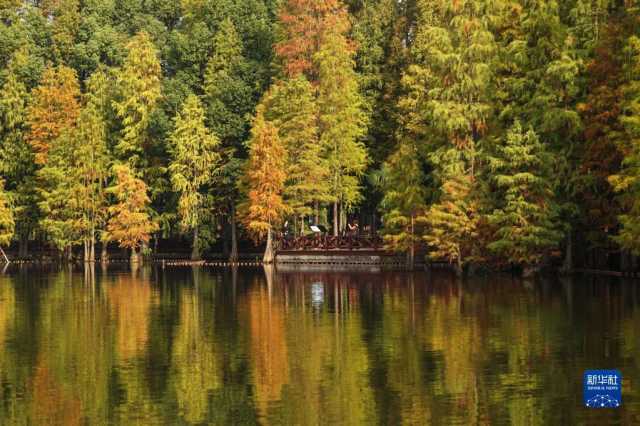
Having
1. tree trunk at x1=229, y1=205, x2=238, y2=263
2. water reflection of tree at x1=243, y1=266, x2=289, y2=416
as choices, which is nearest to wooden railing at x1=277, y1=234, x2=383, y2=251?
tree trunk at x1=229, y1=205, x2=238, y2=263

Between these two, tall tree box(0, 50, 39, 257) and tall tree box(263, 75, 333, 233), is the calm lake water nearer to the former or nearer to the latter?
tall tree box(263, 75, 333, 233)

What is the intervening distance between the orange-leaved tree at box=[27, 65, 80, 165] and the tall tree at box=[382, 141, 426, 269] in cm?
3308

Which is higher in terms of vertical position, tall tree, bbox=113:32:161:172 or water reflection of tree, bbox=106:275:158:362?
tall tree, bbox=113:32:161:172

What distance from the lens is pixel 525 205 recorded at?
55.1 metres

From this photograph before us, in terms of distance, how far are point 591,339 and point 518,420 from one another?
36.3 ft

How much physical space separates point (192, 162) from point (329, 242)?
12766mm

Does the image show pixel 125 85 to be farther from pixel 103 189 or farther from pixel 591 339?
pixel 591 339

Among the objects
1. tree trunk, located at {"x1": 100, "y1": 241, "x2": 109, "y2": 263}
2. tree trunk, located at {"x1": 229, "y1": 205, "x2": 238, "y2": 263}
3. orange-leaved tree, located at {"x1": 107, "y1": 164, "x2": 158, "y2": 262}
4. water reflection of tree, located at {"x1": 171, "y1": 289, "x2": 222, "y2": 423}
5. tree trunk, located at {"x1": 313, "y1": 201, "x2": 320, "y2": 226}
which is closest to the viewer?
water reflection of tree, located at {"x1": 171, "y1": 289, "x2": 222, "y2": 423}

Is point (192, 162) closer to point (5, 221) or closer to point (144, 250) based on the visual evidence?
point (144, 250)

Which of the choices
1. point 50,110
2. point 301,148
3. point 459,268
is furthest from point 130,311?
point 50,110

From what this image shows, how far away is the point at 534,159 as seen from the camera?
55.8m

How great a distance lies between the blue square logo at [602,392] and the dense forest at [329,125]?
2768 cm

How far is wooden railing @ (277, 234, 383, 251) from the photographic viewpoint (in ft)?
244

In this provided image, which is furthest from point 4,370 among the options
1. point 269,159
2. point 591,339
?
point 269,159
